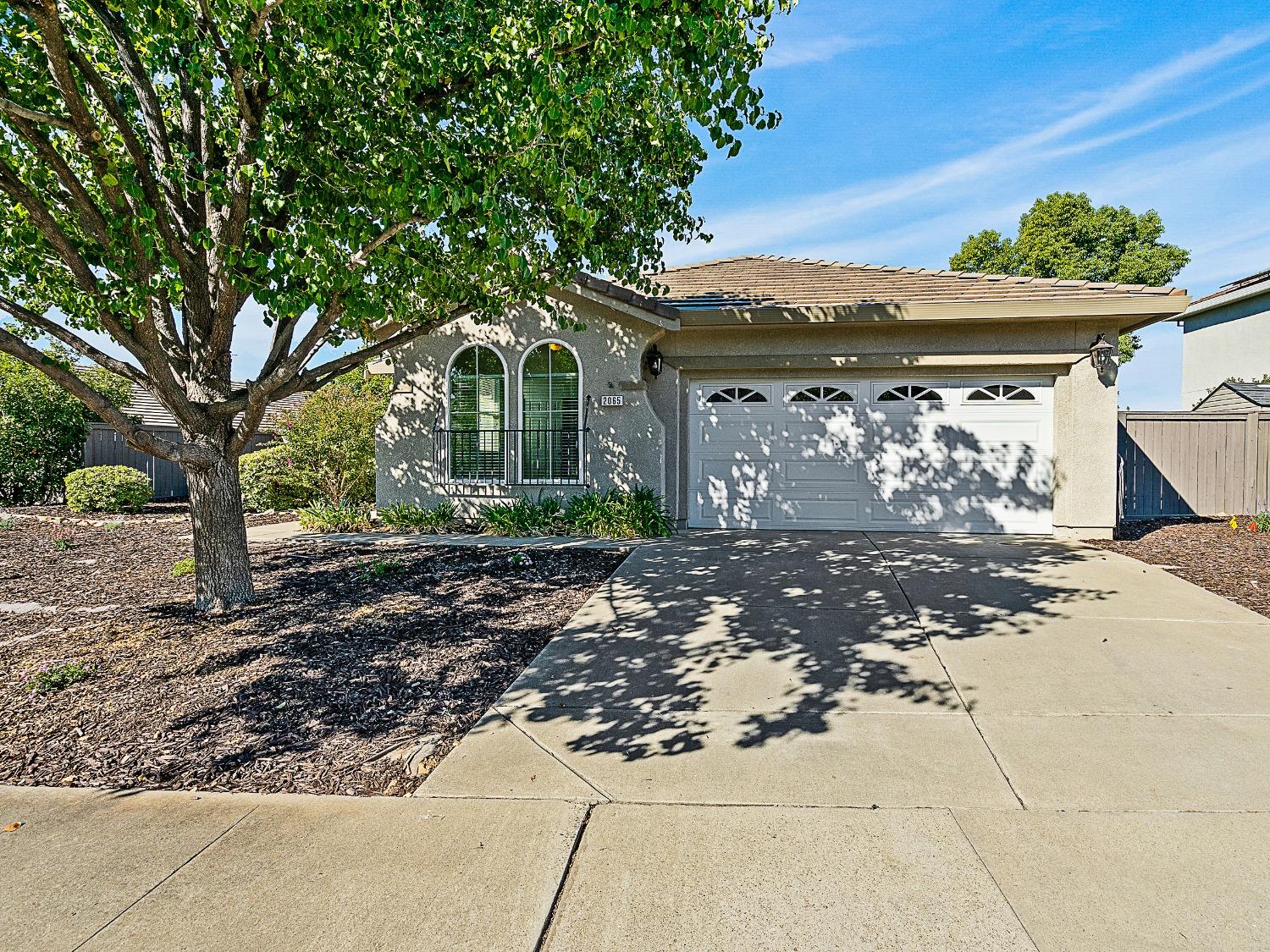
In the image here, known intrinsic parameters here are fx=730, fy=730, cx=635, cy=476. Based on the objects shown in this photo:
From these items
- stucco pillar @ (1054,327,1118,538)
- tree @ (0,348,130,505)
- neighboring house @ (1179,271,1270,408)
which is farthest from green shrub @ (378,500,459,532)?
neighboring house @ (1179,271,1270,408)

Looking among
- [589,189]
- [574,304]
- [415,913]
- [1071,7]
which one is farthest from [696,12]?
[1071,7]

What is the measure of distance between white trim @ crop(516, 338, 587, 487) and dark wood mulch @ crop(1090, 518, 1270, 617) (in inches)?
281

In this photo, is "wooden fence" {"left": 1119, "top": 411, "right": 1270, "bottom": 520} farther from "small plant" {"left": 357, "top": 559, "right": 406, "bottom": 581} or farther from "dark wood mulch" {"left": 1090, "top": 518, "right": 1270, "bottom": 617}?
"small plant" {"left": 357, "top": 559, "right": 406, "bottom": 581}

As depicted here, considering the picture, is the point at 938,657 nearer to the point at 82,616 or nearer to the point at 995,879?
the point at 995,879

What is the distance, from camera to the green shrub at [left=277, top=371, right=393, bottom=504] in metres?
11.5

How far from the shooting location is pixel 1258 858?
9.07 ft

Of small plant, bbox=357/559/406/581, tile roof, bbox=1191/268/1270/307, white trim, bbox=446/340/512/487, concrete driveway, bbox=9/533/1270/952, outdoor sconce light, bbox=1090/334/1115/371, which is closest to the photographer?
concrete driveway, bbox=9/533/1270/952

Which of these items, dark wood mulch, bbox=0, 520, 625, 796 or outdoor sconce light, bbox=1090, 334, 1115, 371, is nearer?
dark wood mulch, bbox=0, 520, 625, 796

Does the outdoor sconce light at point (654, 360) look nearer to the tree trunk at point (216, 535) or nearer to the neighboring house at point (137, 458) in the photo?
the tree trunk at point (216, 535)

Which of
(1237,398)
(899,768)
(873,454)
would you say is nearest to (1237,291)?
(1237,398)

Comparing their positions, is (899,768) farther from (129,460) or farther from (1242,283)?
(1242,283)

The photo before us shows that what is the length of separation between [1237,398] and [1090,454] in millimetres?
7860

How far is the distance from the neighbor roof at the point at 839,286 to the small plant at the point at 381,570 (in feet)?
14.9

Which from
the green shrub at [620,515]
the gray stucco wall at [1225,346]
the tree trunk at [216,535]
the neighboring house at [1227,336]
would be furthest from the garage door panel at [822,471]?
the gray stucco wall at [1225,346]
